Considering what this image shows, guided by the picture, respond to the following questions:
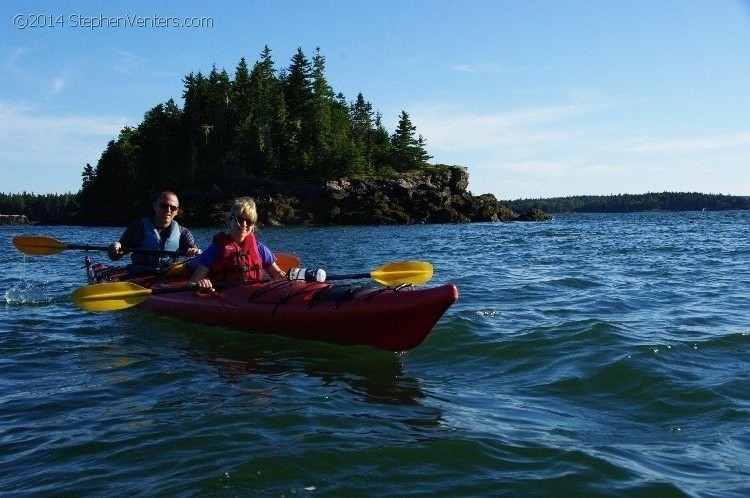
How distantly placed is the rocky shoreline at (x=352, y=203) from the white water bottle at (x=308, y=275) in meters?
41.7

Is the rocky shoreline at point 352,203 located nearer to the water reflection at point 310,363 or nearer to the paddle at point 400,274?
the paddle at point 400,274

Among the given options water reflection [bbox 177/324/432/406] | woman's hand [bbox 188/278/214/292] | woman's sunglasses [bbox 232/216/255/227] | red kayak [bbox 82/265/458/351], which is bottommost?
water reflection [bbox 177/324/432/406]

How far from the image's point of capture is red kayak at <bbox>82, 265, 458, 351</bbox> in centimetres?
614

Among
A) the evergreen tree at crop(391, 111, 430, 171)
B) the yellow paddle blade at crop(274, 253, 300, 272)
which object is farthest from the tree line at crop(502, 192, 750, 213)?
the yellow paddle blade at crop(274, 253, 300, 272)

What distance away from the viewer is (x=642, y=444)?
4.07 metres

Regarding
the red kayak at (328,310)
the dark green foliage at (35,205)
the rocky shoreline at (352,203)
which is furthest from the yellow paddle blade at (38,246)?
the dark green foliage at (35,205)

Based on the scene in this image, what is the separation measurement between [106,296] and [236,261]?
55.3 inches

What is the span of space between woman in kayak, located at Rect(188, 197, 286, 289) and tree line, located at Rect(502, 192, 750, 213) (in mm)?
132365

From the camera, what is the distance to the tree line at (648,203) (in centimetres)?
14675

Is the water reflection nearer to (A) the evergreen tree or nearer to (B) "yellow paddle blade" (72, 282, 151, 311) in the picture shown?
(B) "yellow paddle blade" (72, 282, 151, 311)

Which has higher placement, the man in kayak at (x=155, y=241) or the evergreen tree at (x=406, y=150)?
the evergreen tree at (x=406, y=150)

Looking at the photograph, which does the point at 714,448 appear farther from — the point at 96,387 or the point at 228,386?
the point at 96,387

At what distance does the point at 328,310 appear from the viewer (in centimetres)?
661

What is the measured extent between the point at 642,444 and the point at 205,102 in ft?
205
